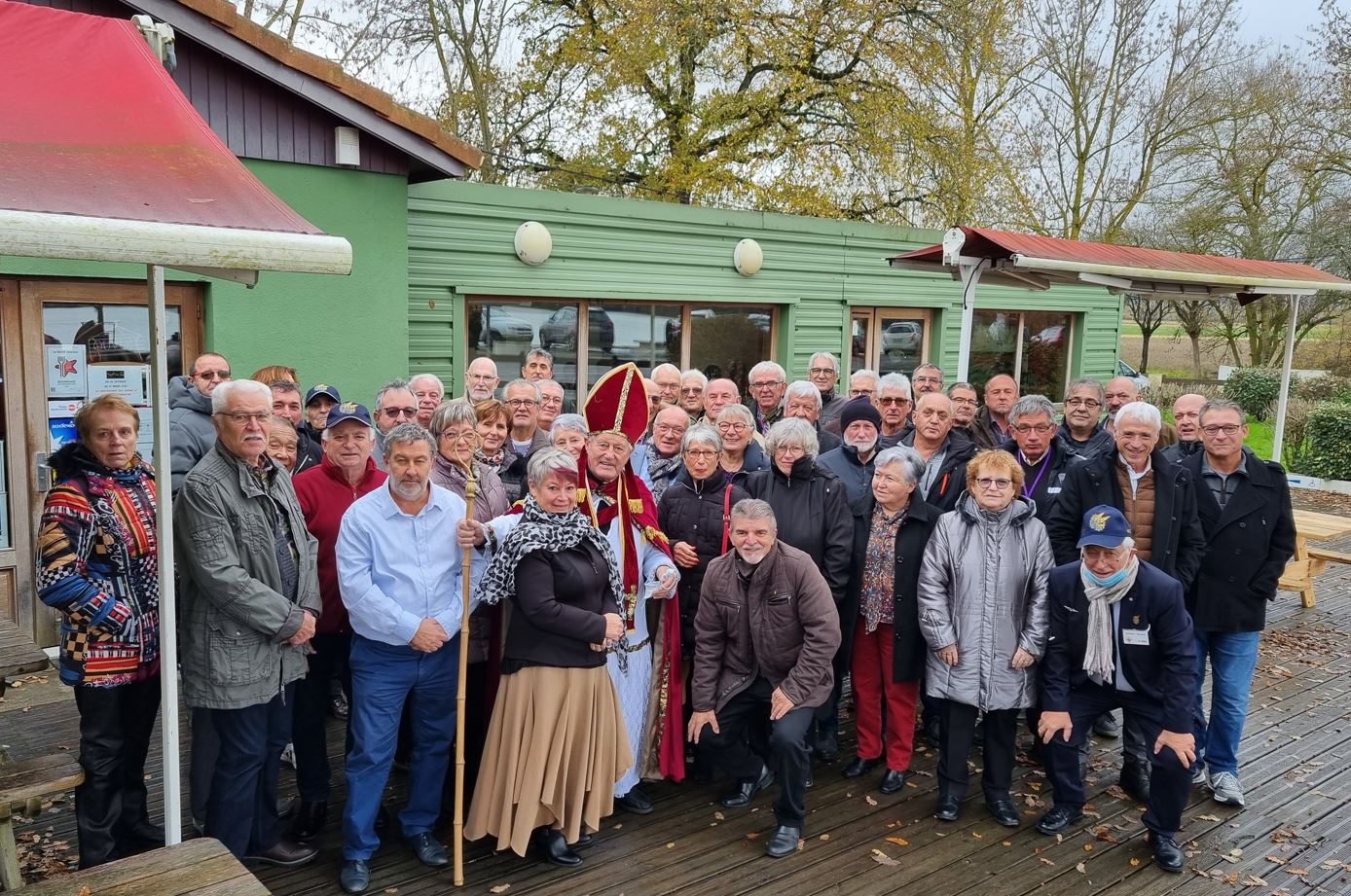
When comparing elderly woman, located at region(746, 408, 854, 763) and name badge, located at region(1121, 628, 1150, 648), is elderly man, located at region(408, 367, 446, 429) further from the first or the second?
name badge, located at region(1121, 628, 1150, 648)

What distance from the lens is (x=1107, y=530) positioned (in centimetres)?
390

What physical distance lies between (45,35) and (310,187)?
11.5ft

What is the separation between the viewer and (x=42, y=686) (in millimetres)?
5734

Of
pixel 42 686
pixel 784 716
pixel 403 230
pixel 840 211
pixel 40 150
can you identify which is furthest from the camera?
pixel 840 211

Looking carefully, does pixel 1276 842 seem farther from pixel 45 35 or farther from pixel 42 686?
pixel 42 686

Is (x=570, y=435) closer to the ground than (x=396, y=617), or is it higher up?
higher up

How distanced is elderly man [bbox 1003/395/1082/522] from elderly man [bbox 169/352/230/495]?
413 centimetres

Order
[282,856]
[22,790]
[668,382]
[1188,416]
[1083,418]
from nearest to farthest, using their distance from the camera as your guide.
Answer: [22,790]
[282,856]
[1083,418]
[1188,416]
[668,382]

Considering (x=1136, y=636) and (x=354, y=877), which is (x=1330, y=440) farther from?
(x=354, y=877)

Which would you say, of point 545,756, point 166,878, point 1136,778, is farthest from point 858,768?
point 166,878

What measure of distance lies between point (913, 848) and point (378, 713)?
236 centimetres

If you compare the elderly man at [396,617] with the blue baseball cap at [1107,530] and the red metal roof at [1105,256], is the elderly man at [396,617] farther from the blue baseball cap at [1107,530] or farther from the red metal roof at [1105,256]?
the red metal roof at [1105,256]

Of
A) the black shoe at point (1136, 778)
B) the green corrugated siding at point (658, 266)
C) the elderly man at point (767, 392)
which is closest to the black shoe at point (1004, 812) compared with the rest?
the black shoe at point (1136, 778)

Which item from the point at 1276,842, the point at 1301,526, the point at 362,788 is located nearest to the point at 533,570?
the point at 362,788
